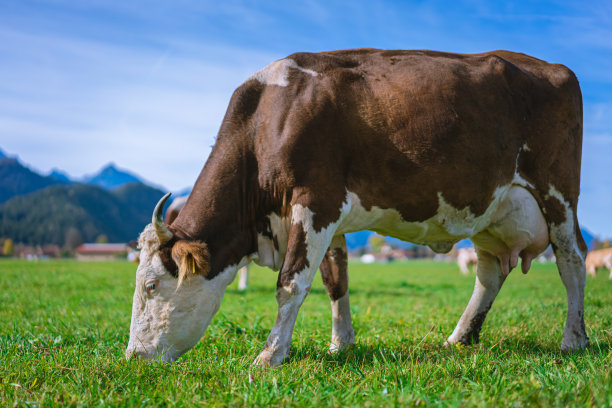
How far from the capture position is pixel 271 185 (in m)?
4.23

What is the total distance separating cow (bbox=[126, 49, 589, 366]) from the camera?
4109 mm

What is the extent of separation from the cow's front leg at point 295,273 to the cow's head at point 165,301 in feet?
2.15

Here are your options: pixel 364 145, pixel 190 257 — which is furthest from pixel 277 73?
pixel 190 257

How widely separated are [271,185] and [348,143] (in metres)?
0.74

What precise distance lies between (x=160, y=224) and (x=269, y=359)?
1338 millimetres

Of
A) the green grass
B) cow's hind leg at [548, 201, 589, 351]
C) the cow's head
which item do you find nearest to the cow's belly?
cow's hind leg at [548, 201, 589, 351]

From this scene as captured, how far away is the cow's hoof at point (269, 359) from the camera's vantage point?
379 cm

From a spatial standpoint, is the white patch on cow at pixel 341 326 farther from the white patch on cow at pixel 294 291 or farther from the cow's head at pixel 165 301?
the cow's head at pixel 165 301

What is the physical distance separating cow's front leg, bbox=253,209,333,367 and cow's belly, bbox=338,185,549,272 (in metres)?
0.43

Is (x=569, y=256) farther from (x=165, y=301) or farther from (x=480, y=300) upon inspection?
(x=165, y=301)

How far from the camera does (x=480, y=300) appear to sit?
213 inches

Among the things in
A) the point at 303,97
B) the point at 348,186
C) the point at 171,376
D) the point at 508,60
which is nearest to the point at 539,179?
the point at 508,60

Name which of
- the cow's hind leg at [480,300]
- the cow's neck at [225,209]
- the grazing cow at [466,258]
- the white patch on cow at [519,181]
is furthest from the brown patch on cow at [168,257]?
the grazing cow at [466,258]

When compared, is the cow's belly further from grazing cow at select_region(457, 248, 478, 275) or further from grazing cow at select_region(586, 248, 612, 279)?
Answer: grazing cow at select_region(457, 248, 478, 275)
